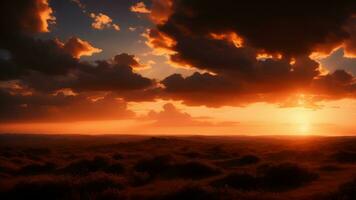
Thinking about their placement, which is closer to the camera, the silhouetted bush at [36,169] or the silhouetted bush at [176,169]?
the silhouetted bush at [176,169]

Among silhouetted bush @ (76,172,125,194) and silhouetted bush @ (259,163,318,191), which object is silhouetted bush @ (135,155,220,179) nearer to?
silhouetted bush @ (259,163,318,191)

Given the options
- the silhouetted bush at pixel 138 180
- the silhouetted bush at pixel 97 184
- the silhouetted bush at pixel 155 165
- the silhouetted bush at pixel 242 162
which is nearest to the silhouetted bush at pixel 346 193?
the silhouetted bush at pixel 97 184

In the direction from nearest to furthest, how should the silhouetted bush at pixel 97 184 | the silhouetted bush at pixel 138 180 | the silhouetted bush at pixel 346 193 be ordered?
the silhouetted bush at pixel 346 193, the silhouetted bush at pixel 97 184, the silhouetted bush at pixel 138 180

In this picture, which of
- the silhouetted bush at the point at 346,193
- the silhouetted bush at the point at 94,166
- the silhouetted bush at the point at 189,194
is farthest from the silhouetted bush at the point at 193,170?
the silhouetted bush at the point at 346,193

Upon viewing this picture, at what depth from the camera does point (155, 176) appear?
112 ft

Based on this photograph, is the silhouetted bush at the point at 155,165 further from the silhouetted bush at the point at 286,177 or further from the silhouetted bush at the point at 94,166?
the silhouetted bush at the point at 286,177

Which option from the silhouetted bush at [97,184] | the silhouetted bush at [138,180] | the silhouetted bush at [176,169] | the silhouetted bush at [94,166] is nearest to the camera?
the silhouetted bush at [97,184]

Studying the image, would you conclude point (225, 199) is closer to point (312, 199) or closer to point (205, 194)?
point (205, 194)

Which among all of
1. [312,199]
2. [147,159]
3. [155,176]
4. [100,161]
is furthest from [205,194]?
[100,161]

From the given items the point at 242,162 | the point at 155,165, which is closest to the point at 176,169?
the point at 155,165

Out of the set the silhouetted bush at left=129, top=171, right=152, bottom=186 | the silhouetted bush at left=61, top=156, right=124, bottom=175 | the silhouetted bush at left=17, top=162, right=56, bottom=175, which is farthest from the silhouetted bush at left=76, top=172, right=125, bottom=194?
the silhouetted bush at left=17, top=162, right=56, bottom=175

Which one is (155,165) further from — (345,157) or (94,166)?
(345,157)

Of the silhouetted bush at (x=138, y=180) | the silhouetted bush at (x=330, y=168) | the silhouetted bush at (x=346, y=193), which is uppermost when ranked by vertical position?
the silhouetted bush at (x=330, y=168)

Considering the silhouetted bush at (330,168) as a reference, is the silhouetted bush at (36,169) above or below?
below
